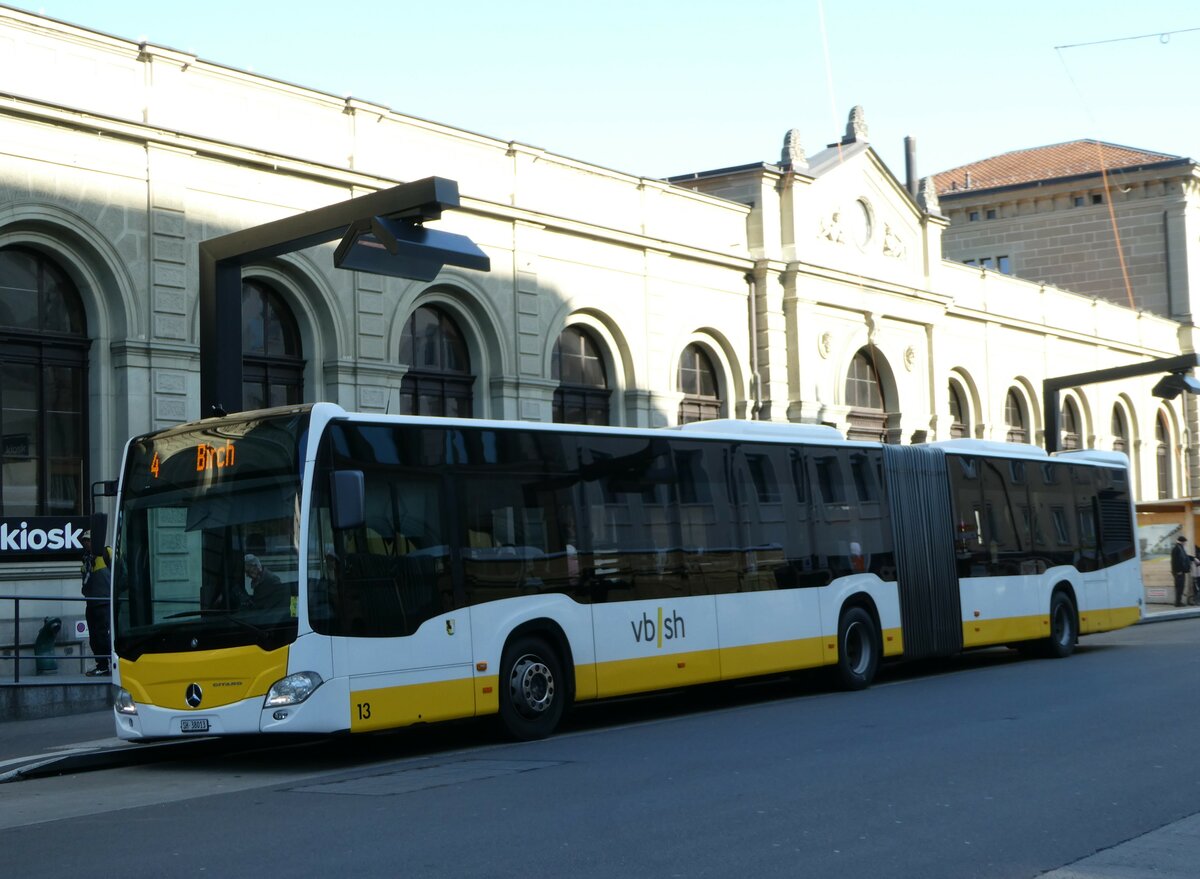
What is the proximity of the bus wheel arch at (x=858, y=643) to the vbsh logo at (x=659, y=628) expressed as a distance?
3212 mm

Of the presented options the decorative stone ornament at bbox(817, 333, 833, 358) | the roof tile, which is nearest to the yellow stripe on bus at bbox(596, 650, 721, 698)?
the decorative stone ornament at bbox(817, 333, 833, 358)

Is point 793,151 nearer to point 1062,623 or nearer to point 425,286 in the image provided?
point 425,286

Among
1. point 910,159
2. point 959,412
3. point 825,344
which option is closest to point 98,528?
point 825,344

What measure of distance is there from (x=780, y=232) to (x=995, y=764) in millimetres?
23913

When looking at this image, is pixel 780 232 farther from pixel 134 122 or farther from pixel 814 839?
pixel 814 839

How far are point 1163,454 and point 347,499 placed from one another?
1915 inches

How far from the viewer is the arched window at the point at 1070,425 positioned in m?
48.3

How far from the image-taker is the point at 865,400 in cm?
3700

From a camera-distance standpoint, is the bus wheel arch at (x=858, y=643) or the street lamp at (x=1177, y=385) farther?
the street lamp at (x=1177, y=385)

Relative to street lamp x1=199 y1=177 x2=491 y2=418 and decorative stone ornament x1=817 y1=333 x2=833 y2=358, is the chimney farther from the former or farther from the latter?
street lamp x1=199 y1=177 x2=491 y2=418

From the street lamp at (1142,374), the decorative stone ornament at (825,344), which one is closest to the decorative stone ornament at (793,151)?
the decorative stone ornament at (825,344)

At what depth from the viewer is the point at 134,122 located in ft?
68.5

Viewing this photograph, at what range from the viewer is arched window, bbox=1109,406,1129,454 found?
52094mm

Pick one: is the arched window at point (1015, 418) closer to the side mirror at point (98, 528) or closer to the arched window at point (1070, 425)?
the arched window at point (1070, 425)
